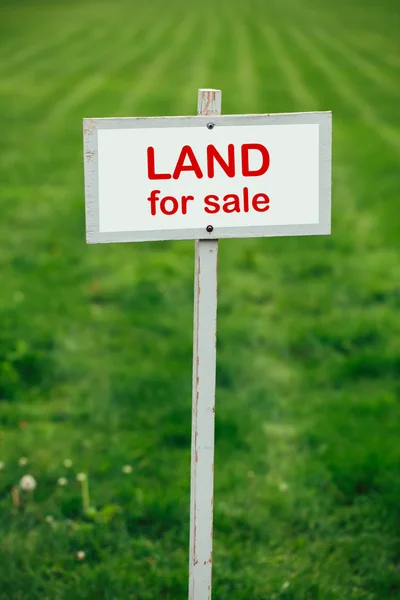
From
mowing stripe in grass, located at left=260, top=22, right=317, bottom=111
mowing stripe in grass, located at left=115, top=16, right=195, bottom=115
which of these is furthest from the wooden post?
mowing stripe in grass, located at left=260, top=22, right=317, bottom=111

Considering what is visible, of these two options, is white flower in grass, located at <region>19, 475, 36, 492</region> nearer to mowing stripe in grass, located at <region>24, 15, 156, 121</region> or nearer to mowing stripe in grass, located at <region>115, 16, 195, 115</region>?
mowing stripe in grass, located at <region>115, 16, 195, 115</region>

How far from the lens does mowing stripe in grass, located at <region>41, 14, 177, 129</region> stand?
11.0 m

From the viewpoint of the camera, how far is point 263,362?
4609 millimetres

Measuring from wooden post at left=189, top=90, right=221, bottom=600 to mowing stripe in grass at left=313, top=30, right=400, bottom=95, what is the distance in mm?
10483

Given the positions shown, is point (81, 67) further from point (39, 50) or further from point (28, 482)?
point (28, 482)

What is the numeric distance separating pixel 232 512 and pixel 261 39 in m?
12.4

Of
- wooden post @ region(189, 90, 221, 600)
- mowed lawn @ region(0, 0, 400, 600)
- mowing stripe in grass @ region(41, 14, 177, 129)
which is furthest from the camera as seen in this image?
mowing stripe in grass @ region(41, 14, 177, 129)

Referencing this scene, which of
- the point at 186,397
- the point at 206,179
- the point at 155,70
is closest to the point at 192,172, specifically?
the point at 206,179

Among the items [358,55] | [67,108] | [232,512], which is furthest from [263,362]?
[358,55]

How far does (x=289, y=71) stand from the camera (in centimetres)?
1295

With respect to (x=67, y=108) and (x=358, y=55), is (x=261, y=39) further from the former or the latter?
(x=67, y=108)

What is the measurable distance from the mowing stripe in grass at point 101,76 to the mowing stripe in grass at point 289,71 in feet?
5.72

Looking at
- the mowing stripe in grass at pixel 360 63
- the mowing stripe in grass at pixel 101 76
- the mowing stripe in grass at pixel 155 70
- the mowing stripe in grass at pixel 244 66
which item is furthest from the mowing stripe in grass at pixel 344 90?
the mowing stripe in grass at pixel 101 76

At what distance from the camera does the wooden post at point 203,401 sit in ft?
6.97
